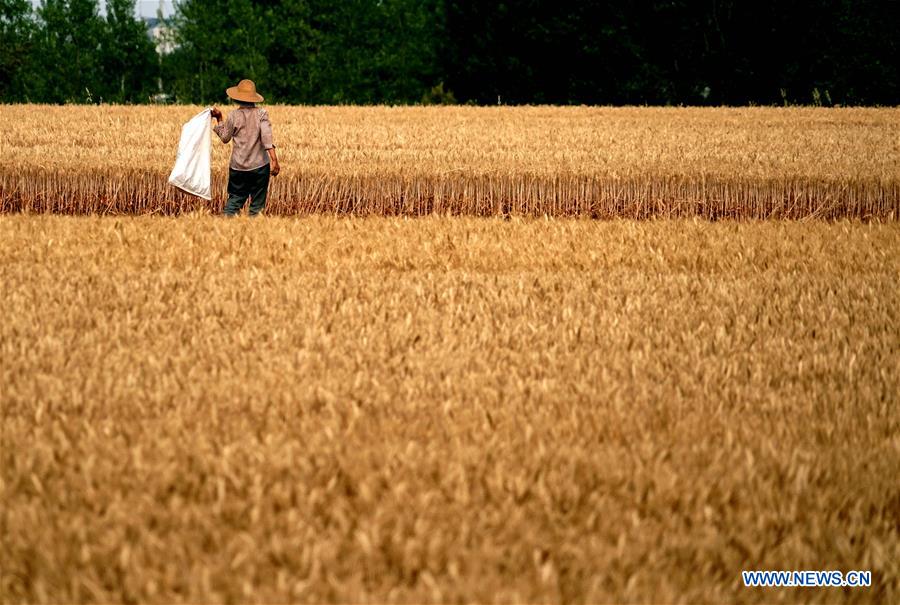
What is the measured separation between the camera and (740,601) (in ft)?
9.32

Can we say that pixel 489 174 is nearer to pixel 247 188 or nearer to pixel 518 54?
pixel 247 188

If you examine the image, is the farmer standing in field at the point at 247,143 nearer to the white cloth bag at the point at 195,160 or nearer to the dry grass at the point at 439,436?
the white cloth bag at the point at 195,160

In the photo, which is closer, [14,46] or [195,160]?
[195,160]

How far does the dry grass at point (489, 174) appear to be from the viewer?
44.2ft

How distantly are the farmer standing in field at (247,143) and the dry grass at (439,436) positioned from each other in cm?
344

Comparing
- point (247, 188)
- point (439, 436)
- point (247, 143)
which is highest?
point (247, 143)

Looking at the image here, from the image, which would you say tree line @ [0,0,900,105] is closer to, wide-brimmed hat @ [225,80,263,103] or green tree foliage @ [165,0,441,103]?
green tree foliage @ [165,0,441,103]

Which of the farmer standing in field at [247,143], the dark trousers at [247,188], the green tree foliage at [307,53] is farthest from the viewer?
the green tree foliage at [307,53]

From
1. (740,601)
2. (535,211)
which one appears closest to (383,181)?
(535,211)

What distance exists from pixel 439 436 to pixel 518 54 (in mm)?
41505

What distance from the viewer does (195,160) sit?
36.7 feet

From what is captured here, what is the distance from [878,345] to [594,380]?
6.23ft

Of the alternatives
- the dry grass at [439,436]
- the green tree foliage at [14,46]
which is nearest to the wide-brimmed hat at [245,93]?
the dry grass at [439,436]

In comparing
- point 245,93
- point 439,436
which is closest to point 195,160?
point 245,93
